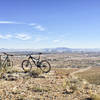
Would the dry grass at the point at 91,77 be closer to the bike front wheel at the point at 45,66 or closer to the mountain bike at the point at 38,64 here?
the bike front wheel at the point at 45,66

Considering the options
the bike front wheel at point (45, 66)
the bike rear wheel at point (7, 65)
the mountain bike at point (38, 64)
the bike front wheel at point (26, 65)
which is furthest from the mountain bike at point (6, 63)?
the bike front wheel at point (45, 66)

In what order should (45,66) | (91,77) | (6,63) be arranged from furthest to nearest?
1. (91,77)
2. (6,63)
3. (45,66)

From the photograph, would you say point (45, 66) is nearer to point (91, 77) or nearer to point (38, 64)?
point (38, 64)

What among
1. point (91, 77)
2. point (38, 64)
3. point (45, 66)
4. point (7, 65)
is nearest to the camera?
point (38, 64)

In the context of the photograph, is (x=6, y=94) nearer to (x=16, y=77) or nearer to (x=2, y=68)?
(x=16, y=77)

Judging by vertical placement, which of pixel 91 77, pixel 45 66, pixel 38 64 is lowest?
pixel 91 77

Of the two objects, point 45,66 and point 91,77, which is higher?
point 45,66

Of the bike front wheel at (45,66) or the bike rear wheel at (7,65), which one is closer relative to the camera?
the bike front wheel at (45,66)

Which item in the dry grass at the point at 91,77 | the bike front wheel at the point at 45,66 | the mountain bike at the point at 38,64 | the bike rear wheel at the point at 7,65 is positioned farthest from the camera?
the dry grass at the point at 91,77

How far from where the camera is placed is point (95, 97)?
10.1 m

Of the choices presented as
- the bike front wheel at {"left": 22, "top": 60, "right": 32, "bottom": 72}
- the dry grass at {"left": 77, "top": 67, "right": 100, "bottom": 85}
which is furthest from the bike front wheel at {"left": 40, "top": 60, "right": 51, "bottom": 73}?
the dry grass at {"left": 77, "top": 67, "right": 100, "bottom": 85}

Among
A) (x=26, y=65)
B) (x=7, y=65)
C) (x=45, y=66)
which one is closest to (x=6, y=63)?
(x=7, y=65)

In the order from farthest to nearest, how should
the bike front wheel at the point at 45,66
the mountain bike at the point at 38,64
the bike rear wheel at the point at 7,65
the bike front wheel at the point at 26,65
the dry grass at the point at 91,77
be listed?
1. the dry grass at the point at 91,77
2. the bike front wheel at the point at 26,65
3. the bike rear wheel at the point at 7,65
4. the bike front wheel at the point at 45,66
5. the mountain bike at the point at 38,64

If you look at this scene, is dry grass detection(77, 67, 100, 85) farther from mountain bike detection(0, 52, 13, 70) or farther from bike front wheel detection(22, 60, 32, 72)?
mountain bike detection(0, 52, 13, 70)
